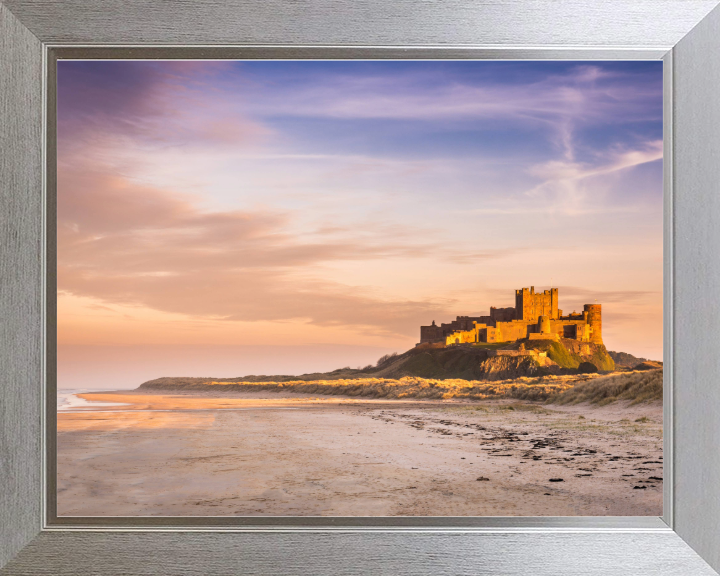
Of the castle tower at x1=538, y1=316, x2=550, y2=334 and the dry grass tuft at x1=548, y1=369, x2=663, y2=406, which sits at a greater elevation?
the castle tower at x1=538, y1=316, x2=550, y2=334

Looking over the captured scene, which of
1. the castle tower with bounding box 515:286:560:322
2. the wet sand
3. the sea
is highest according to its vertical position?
the castle tower with bounding box 515:286:560:322

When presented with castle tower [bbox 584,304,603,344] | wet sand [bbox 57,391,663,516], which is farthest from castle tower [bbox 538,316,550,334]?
wet sand [bbox 57,391,663,516]

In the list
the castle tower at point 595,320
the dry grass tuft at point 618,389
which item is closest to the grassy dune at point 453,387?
the dry grass tuft at point 618,389

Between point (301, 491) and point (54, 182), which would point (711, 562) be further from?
point (54, 182)

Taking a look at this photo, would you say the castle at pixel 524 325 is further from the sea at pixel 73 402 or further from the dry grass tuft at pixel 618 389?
the sea at pixel 73 402

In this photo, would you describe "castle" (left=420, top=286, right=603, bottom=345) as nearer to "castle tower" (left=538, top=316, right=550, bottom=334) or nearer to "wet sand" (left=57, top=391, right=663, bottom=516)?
"castle tower" (left=538, top=316, right=550, bottom=334)

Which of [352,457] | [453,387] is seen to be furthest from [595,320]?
[352,457]

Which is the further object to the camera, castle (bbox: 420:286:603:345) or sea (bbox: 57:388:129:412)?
castle (bbox: 420:286:603:345)
